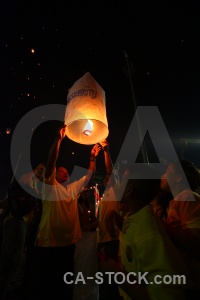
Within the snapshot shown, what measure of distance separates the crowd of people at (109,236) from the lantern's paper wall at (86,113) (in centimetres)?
39

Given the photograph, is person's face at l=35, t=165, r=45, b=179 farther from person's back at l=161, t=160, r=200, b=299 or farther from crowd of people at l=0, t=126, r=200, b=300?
person's back at l=161, t=160, r=200, b=299

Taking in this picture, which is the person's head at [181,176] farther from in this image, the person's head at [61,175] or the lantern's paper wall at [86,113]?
the person's head at [61,175]

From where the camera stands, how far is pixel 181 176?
7.70ft

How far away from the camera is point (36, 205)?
3803mm

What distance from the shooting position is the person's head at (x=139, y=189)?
1.70 metres

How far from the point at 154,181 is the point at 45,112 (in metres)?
4.96

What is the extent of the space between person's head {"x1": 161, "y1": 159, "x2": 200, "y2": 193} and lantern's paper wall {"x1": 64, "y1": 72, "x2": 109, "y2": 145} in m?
1.18

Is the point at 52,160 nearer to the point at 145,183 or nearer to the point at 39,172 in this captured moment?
the point at 39,172

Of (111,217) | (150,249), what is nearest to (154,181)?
(150,249)

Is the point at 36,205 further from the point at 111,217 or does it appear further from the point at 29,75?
the point at 29,75

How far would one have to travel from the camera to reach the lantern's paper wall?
120 inches

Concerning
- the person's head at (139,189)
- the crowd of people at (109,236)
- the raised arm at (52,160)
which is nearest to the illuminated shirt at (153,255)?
the crowd of people at (109,236)

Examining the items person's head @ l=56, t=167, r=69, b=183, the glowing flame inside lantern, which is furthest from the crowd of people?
the glowing flame inside lantern

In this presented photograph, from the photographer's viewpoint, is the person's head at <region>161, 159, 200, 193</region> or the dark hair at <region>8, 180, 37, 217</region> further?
the dark hair at <region>8, 180, 37, 217</region>
